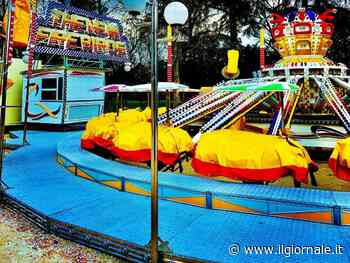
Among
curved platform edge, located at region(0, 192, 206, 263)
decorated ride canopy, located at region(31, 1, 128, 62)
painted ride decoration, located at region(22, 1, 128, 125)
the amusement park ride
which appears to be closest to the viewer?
curved platform edge, located at region(0, 192, 206, 263)

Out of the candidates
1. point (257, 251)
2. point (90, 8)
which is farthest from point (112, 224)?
point (90, 8)

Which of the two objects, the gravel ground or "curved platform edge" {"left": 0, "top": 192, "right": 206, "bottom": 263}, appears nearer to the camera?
"curved platform edge" {"left": 0, "top": 192, "right": 206, "bottom": 263}

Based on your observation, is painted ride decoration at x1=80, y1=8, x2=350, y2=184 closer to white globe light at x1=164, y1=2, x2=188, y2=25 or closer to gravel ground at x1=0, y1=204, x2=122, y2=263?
white globe light at x1=164, y1=2, x2=188, y2=25

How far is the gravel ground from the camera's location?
3.80 metres

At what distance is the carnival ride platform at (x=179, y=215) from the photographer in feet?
12.7

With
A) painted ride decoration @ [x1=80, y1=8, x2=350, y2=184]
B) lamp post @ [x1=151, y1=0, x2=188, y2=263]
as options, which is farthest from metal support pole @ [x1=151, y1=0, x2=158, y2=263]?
painted ride decoration @ [x1=80, y1=8, x2=350, y2=184]

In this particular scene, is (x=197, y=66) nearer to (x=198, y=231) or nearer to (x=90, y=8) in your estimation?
(x=90, y=8)

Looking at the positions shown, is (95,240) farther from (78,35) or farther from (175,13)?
(78,35)

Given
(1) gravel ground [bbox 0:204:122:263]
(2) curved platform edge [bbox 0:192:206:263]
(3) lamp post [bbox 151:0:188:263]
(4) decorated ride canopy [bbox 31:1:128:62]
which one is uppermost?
(4) decorated ride canopy [bbox 31:1:128:62]

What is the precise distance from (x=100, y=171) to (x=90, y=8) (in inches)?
742

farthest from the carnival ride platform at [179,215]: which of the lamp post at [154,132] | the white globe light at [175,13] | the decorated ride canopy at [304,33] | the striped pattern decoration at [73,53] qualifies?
the striped pattern decoration at [73,53]

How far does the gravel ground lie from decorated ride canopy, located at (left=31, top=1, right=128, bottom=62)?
355 inches

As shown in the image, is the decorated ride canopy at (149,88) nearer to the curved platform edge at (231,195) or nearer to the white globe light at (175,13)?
the white globe light at (175,13)

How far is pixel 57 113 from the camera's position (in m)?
14.6
